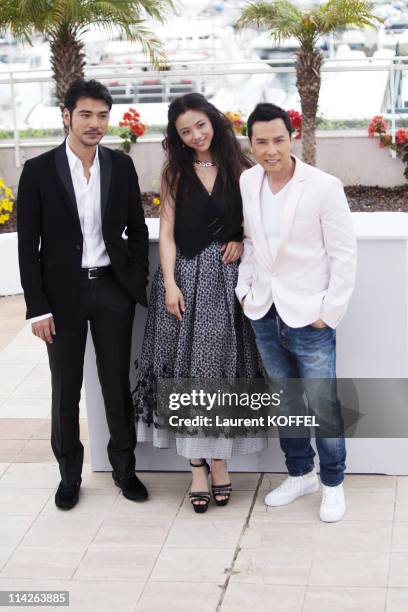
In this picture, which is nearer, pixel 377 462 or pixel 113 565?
pixel 113 565

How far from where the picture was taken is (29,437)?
18.3 feet

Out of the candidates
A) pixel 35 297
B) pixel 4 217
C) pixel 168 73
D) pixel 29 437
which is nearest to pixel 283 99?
pixel 168 73

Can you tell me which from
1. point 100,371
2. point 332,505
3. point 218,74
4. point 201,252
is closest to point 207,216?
point 201,252

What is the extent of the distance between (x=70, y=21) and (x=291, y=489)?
778 centimetres

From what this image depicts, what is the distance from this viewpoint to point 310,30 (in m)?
11.8

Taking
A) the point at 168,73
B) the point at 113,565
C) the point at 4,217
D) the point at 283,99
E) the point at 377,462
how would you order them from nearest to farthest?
the point at 113,565 < the point at 377,462 < the point at 4,217 < the point at 168,73 < the point at 283,99

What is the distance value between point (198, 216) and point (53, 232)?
0.59m

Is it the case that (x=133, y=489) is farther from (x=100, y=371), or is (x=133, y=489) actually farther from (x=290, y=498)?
(x=290, y=498)

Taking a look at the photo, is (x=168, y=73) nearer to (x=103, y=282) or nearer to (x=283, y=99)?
(x=283, y=99)

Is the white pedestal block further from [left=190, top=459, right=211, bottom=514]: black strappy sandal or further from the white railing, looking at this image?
the white railing

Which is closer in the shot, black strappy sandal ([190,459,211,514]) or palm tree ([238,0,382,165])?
black strappy sandal ([190,459,211,514])

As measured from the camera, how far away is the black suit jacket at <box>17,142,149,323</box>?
4332mm

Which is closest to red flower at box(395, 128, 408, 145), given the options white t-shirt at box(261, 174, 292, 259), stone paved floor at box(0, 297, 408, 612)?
stone paved floor at box(0, 297, 408, 612)

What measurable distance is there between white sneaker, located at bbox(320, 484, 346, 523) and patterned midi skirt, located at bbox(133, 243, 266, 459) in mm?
376
